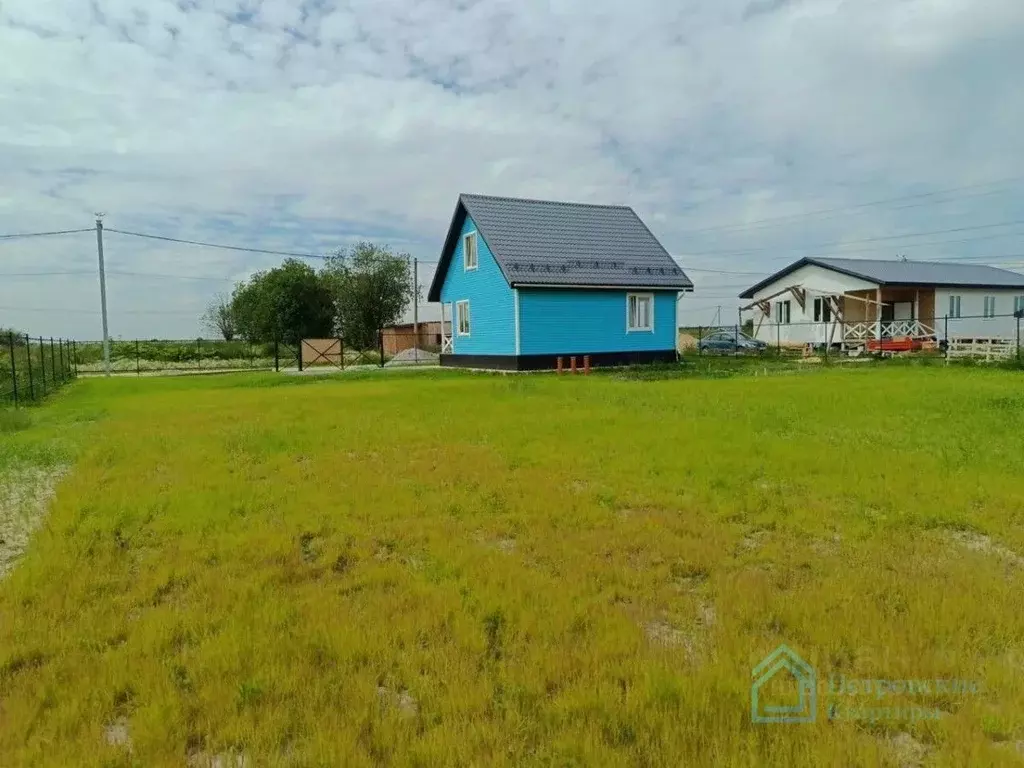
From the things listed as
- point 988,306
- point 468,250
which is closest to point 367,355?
point 468,250

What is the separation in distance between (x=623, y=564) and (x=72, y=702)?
3.11 meters

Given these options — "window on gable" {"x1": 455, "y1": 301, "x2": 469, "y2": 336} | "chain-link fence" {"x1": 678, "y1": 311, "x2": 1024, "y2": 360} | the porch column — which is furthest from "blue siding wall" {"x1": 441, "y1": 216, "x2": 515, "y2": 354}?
the porch column

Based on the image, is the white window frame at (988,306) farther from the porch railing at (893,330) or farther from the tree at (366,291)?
the tree at (366,291)

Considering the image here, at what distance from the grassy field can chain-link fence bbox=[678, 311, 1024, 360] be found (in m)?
24.2

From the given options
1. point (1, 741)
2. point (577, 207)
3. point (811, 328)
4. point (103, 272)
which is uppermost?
point (577, 207)

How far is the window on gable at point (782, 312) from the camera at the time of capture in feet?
120

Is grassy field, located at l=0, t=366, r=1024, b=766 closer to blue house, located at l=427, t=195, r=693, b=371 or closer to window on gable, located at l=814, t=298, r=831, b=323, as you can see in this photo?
blue house, located at l=427, t=195, r=693, b=371

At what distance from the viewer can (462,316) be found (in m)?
28.1

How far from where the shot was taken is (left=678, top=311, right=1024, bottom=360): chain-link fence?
1163 inches

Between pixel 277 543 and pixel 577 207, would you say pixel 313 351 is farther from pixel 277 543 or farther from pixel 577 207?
pixel 277 543

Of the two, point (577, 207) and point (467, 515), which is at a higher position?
point (577, 207)

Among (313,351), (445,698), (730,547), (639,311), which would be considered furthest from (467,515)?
(313,351)

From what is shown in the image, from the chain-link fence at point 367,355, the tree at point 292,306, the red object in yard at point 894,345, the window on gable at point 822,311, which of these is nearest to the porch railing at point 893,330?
the red object in yard at point 894,345

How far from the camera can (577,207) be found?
92.9 ft
